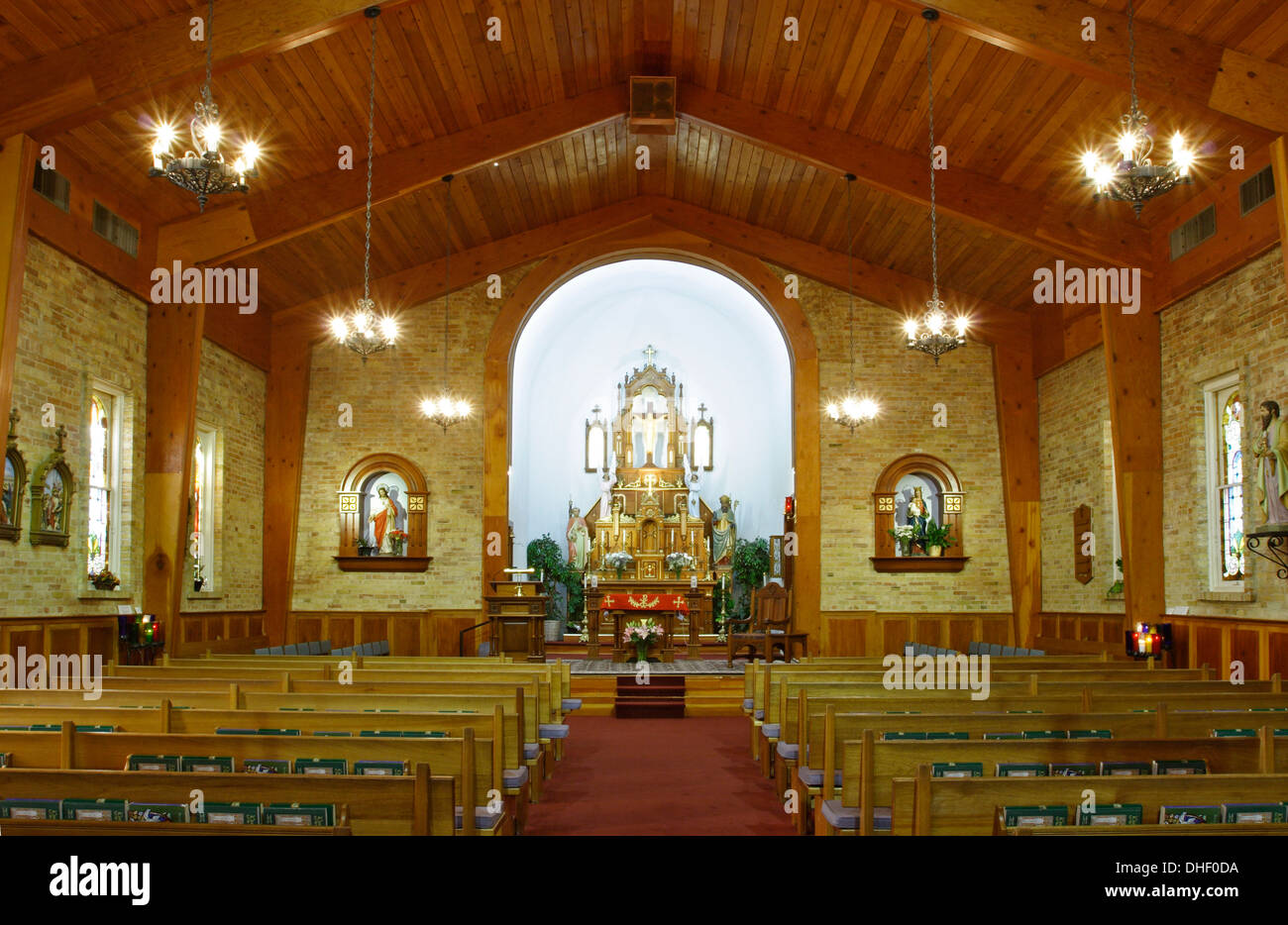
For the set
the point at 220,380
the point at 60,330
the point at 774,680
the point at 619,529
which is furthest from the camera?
the point at 619,529

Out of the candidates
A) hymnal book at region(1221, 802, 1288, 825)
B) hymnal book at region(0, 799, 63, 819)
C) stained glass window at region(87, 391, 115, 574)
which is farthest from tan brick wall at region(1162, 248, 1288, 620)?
stained glass window at region(87, 391, 115, 574)

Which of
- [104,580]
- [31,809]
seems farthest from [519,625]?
[31,809]

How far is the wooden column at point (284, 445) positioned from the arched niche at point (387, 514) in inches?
25.5

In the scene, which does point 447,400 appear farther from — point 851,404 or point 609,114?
point 851,404

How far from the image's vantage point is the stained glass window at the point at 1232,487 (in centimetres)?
898

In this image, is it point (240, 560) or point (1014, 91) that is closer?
point (1014, 91)

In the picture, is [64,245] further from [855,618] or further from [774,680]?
[855,618]

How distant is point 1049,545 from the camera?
13.3 meters

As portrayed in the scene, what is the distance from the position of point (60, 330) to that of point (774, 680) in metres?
6.56

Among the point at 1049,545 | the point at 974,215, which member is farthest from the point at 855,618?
the point at 974,215

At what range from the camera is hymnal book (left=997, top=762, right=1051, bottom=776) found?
165 inches

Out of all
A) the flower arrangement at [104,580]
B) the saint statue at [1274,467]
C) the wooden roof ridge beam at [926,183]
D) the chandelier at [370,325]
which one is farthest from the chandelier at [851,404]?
the flower arrangement at [104,580]

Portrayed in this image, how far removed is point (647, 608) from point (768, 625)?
1622 millimetres

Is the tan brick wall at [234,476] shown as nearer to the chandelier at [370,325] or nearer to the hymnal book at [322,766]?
the chandelier at [370,325]
